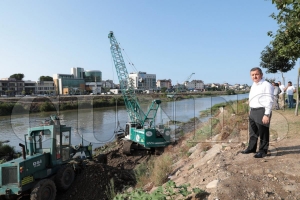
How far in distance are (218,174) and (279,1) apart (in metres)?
3.18

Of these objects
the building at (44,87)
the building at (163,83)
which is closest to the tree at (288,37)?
the building at (44,87)

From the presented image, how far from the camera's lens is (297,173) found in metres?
3.47

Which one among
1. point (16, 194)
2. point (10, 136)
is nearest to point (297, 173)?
point (16, 194)

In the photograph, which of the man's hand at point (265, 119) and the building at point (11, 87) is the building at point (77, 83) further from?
the man's hand at point (265, 119)

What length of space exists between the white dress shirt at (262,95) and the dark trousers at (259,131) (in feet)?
0.41

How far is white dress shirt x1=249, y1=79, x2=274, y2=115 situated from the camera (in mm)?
3959

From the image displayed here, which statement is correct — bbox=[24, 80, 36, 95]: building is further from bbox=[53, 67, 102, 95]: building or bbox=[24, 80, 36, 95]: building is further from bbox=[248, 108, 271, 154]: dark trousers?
bbox=[248, 108, 271, 154]: dark trousers

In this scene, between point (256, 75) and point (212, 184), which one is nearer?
point (212, 184)

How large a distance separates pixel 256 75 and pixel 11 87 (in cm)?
7630

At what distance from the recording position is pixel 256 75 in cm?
418

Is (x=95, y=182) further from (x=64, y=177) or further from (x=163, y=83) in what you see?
(x=163, y=83)

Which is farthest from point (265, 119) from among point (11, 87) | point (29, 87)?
point (29, 87)

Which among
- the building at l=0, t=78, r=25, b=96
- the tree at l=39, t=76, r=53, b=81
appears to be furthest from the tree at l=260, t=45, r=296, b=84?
the tree at l=39, t=76, r=53, b=81

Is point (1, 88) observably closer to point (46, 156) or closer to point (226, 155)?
point (46, 156)
